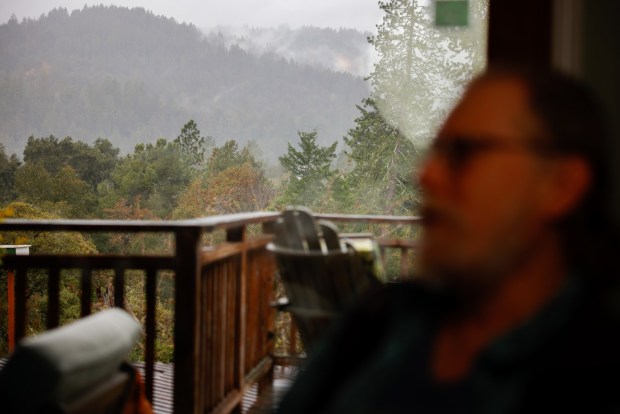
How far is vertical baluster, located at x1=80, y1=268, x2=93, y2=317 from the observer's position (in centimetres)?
286

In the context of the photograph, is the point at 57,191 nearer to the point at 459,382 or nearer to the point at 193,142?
the point at 193,142

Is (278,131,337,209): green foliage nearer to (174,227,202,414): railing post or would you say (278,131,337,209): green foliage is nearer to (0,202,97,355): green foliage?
(0,202,97,355): green foliage

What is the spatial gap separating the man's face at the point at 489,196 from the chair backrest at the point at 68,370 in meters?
0.81

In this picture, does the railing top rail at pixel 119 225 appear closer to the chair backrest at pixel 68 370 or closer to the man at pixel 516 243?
the chair backrest at pixel 68 370

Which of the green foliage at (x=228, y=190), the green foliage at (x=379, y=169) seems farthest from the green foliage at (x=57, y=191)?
the green foliage at (x=379, y=169)

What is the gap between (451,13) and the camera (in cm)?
183

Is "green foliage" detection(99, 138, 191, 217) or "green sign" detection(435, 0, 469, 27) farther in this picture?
"green foliage" detection(99, 138, 191, 217)

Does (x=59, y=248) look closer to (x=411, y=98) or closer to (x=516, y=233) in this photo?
(x=411, y=98)

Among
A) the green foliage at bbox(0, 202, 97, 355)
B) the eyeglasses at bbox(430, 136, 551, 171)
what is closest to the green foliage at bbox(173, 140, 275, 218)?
the green foliage at bbox(0, 202, 97, 355)

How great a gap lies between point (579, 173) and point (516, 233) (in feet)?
0.31

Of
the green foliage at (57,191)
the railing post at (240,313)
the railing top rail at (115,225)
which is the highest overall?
the railing top rail at (115,225)

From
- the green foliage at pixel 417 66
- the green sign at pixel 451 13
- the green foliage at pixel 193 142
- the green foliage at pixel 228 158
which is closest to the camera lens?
the green sign at pixel 451 13

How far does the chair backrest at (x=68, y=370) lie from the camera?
137cm

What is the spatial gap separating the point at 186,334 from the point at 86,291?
465 mm
